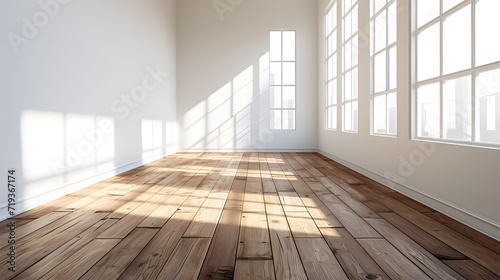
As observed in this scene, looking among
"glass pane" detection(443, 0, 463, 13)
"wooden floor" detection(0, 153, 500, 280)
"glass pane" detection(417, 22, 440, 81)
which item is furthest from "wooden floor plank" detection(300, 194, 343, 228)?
"glass pane" detection(443, 0, 463, 13)

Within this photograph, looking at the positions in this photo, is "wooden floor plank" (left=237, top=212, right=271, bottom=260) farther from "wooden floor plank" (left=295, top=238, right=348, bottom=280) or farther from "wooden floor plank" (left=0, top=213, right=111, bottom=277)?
"wooden floor plank" (left=0, top=213, right=111, bottom=277)

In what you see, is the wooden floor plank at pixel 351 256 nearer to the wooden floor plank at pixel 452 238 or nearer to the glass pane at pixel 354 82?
the wooden floor plank at pixel 452 238

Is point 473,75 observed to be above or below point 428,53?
below

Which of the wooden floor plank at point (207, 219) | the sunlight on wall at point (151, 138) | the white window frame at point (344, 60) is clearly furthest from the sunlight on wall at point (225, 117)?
A: the wooden floor plank at point (207, 219)

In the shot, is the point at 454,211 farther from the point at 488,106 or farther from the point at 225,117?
the point at 225,117

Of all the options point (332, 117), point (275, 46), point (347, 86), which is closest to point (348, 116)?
point (347, 86)

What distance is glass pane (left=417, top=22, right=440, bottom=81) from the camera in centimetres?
196

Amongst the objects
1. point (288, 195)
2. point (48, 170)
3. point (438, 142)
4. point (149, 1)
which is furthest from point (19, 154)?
point (149, 1)

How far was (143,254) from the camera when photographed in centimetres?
122

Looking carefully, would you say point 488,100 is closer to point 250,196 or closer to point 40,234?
point 250,196

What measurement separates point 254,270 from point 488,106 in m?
1.41

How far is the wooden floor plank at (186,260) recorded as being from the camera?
105 cm

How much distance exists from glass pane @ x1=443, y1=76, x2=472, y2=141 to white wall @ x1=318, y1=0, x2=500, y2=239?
0.35 feet

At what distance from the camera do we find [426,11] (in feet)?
6.78
